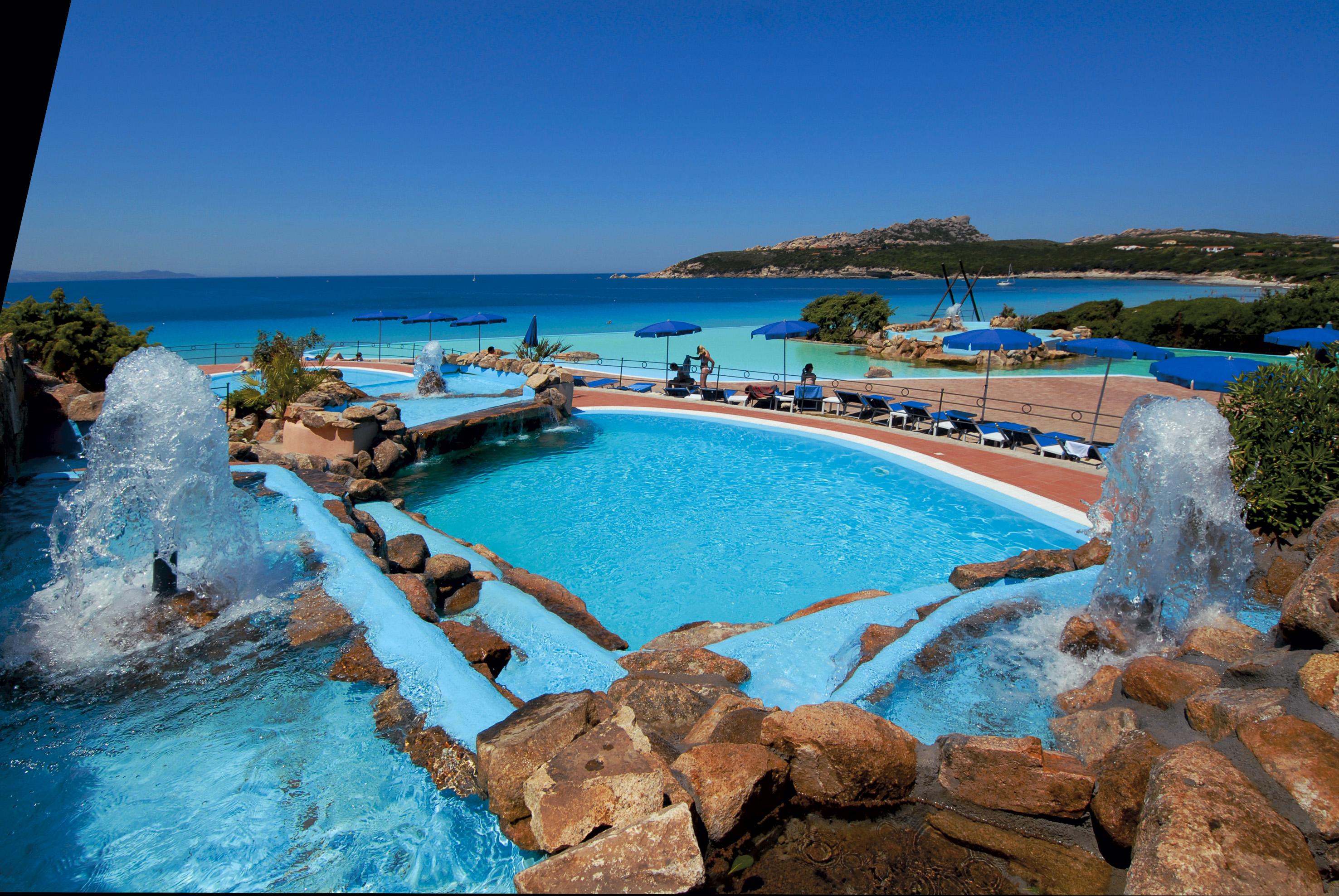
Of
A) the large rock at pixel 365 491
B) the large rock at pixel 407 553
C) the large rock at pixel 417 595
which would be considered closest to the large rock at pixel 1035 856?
the large rock at pixel 417 595

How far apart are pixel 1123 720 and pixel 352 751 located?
160 inches

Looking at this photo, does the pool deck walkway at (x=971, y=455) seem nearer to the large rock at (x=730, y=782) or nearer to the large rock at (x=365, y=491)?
the large rock at (x=365, y=491)

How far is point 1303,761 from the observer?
2.77 metres

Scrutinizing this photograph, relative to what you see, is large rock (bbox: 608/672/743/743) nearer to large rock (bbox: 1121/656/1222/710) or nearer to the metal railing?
large rock (bbox: 1121/656/1222/710)

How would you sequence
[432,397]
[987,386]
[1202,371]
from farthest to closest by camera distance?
1. [432,397]
2. [987,386]
3. [1202,371]

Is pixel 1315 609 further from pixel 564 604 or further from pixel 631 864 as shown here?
pixel 564 604

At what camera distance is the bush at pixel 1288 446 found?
5641 mm

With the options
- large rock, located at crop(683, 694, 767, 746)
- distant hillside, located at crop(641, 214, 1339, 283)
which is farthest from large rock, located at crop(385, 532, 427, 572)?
distant hillside, located at crop(641, 214, 1339, 283)

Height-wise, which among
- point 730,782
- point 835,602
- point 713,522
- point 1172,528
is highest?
point 1172,528

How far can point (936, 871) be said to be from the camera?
9.17 feet

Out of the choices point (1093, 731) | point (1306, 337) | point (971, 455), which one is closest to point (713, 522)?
point (971, 455)

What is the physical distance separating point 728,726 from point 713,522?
19.6 feet

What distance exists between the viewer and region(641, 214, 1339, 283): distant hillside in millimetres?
75062

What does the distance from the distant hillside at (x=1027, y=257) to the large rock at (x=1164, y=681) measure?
58.6m
